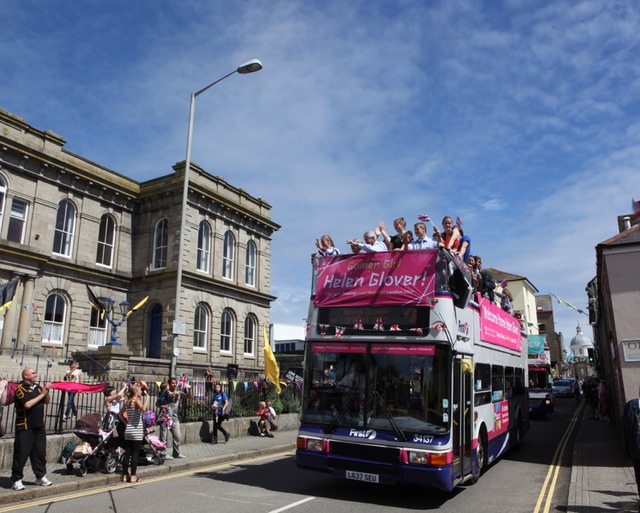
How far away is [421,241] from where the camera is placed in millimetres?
9164

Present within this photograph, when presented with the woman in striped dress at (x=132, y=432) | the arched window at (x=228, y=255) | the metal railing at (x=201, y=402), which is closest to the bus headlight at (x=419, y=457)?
the woman in striped dress at (x=132, y=432)

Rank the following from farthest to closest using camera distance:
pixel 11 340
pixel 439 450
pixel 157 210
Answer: pixel 157 210
pixel 11 340
pixel 439 450

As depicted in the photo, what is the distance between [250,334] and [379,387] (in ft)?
85.1

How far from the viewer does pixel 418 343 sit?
7613 millimetres

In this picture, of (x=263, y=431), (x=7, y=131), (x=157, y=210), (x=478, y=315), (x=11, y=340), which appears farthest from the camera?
(x=157, y=210)

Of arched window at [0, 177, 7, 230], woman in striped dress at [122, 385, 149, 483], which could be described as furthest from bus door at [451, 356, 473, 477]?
arched window at [0, 177, 7, 230]

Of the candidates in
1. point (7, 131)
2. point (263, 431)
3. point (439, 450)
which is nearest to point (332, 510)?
point (439, 450)

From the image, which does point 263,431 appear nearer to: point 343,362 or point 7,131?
point 343,362

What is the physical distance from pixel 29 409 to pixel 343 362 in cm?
498

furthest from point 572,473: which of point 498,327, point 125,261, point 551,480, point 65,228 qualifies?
point 125,261

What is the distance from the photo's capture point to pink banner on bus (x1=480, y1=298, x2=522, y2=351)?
32.3ft

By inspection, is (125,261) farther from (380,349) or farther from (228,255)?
(380,349)

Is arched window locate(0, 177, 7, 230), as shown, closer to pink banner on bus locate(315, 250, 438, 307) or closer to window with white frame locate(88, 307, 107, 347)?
window with white frame locate(88, 307, 107, 347)

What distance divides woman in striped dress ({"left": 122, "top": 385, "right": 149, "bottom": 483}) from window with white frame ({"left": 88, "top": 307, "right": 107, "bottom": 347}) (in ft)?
61.7
